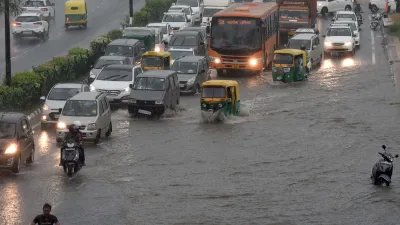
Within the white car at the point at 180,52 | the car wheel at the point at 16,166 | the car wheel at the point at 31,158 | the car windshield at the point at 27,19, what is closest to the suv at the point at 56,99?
the car wheel at the point at 31,158

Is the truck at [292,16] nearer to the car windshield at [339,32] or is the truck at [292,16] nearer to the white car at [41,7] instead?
the car windshield at [339,32]

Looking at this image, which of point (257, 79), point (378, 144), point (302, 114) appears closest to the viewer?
point (378, 144)

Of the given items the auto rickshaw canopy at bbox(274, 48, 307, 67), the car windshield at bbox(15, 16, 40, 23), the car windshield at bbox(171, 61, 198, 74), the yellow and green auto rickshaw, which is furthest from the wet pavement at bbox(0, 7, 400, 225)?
the yellow and green auto rickshaw

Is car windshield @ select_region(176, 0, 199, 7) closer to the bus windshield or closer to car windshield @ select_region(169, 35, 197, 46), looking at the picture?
car windshield @ select_region(169, 35, 197, 46)

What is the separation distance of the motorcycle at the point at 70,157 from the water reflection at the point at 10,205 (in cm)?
154

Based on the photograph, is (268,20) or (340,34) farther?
(340,34)

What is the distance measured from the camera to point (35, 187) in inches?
1038

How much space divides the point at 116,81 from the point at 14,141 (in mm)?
13210

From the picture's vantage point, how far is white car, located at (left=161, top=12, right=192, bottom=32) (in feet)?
210

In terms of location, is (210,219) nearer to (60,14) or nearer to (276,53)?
(276,53)

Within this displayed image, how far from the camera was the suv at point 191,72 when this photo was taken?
43719 mm

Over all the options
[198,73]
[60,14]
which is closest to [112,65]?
[198,73]

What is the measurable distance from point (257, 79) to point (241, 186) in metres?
Result: 21.9

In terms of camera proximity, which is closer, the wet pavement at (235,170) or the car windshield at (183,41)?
the wet pavement at (235,170)
